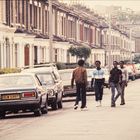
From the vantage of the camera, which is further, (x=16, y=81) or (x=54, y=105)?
(x=54, y=105)

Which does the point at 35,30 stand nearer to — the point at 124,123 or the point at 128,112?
the point at 128,112

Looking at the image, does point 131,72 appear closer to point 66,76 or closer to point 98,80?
point 66,76

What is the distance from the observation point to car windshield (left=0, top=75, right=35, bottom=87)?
25812 mm

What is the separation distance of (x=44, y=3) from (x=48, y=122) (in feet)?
168

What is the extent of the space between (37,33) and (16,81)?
40983 mm

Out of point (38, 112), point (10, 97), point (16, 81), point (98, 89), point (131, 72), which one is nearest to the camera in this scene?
point (10, 97)

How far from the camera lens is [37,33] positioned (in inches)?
2635

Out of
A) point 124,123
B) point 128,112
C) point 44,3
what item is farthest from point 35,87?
point 44,3

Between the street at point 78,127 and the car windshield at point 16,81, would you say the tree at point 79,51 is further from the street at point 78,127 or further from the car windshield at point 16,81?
the street at point 78,127

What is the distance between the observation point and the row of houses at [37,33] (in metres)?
53.4

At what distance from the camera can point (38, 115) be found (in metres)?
25.9

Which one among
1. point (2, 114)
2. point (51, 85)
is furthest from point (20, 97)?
point (51, 85)

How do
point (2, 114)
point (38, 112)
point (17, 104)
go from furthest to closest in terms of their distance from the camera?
point (2, 114) → point (38, 112) → point (17, 104)

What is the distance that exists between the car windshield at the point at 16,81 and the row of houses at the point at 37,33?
76.4 ft
